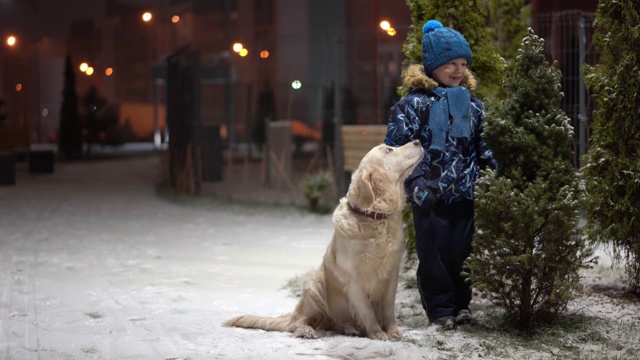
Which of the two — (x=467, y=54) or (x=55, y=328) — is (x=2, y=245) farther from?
(x=467, y=54)

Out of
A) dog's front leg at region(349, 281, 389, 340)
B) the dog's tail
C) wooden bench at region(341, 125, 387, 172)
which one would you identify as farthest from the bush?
dog's front leg at region(349, 281, 389, 340)

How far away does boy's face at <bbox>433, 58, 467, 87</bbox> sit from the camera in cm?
554

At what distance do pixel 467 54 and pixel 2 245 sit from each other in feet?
21.9

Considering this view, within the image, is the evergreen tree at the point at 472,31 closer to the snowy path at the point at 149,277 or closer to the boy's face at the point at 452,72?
the boy's face at the point at 452,72

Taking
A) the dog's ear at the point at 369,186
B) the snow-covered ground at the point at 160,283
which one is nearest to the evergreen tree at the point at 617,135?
the snow-covered ground at the point at 160,283

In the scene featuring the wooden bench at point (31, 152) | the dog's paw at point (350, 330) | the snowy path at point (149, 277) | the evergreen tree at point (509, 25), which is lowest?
the snowy path at point (149, 277)

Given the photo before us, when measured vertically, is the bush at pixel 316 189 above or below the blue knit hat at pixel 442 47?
below

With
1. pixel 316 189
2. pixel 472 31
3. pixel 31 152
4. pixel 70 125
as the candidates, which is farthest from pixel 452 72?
pixel 70 125

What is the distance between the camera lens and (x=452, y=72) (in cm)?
555

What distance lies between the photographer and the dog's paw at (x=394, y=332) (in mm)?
5277

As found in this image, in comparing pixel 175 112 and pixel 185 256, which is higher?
pixel 175 112

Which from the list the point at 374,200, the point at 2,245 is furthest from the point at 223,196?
the point at 374,200

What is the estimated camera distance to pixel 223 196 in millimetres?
15312

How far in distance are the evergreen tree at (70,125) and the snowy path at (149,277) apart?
1340 cm
